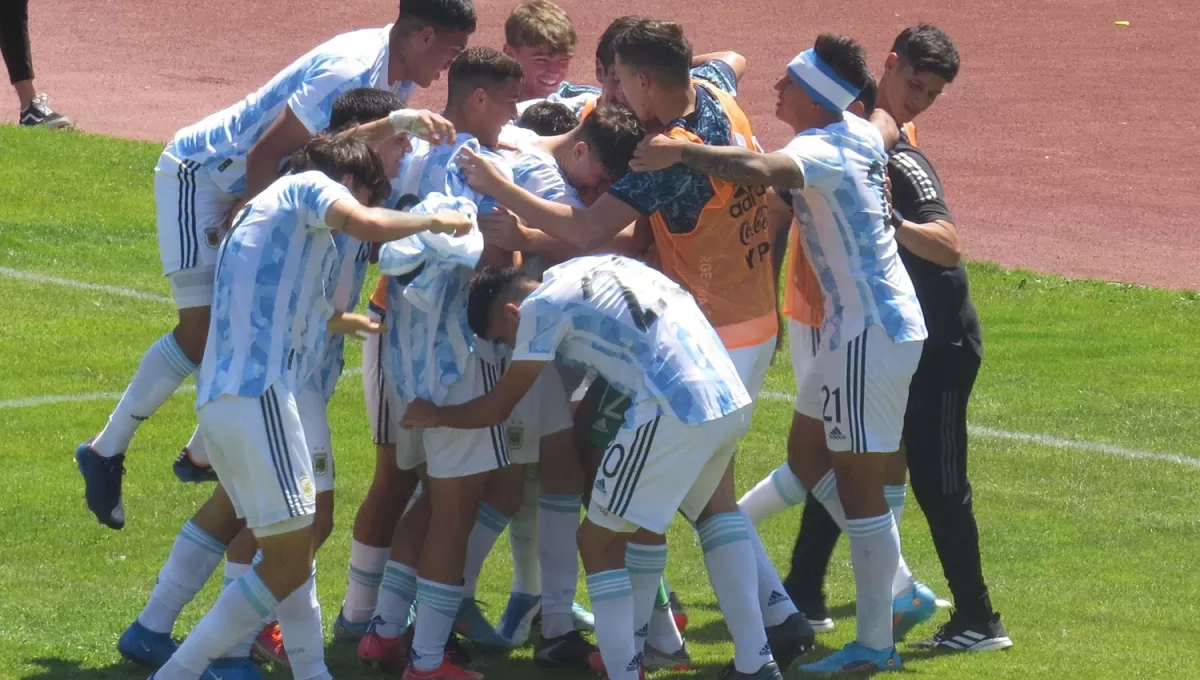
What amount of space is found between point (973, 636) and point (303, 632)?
2388 mm

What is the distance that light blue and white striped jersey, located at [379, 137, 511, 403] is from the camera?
213 inches

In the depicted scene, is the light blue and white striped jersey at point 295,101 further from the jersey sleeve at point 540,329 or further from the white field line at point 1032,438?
the white field line at point 1032,438

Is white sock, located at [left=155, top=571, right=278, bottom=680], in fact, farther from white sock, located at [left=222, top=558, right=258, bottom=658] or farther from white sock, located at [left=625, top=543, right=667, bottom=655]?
white sock, located at [left=625, top=543, right=667, bottom=655]

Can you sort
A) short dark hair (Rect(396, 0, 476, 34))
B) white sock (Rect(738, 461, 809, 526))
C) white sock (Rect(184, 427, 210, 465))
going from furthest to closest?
1. white sock (Rect(738, 461, 809, 526))
2. white sock (Rect(184, 427, 210, 465))
3. short dark hair (Rect(396, 0, 476, 34))

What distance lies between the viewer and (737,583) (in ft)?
18.2

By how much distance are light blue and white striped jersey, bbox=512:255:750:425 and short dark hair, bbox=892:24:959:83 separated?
170cm

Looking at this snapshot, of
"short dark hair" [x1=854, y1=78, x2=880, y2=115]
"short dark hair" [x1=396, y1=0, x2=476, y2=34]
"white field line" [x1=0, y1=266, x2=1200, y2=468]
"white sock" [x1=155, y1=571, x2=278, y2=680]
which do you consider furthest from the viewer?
"white field line" [x1=0, y1=266, x2=1200, y2=468]

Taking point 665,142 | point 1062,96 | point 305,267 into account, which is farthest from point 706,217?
point 1062,96

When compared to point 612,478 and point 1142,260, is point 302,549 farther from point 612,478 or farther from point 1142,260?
point 1142,260

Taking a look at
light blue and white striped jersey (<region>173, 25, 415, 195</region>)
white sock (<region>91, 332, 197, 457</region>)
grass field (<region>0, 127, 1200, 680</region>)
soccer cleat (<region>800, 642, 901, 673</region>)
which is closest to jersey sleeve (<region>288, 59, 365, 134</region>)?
light blue and white striped jersey (<region>173, 25, 415, 195</region>)

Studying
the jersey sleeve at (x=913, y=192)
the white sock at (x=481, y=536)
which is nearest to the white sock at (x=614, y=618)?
the white sock at (x=481, y=536)

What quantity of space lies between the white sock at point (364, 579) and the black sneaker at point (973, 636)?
6.52 ft

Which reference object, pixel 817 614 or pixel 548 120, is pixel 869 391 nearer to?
pixel 817 614

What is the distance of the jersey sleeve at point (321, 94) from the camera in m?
6.05
